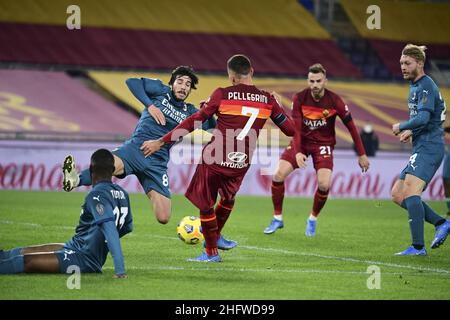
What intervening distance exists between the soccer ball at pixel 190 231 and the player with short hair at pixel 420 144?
8.16 feet

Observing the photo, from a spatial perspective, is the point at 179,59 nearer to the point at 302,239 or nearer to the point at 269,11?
the point at 269,11

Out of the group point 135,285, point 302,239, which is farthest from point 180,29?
point 135,285

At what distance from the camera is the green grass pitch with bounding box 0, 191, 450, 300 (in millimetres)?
8102

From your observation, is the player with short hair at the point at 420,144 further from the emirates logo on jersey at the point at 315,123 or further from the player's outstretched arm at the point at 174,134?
the player's outstretched arm at the point at 174,134

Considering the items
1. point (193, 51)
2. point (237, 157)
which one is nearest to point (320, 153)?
point (237, 157)

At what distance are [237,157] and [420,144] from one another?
2584 millimetres

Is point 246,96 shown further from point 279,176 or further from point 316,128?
point 279,176

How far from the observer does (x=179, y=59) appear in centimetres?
3095

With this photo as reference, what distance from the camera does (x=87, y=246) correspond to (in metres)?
8.53

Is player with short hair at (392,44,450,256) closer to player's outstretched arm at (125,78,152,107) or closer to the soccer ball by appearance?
the soccer ball

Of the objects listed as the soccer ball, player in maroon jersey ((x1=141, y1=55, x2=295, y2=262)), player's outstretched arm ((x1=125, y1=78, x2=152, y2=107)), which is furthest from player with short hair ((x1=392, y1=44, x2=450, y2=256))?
player's outstretched arm ((x1=125, y1=78, x2=152, y2=107))

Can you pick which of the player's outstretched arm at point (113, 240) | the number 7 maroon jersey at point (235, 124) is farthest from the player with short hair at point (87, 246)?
the number 7 maroon jersey at point (235, 124)

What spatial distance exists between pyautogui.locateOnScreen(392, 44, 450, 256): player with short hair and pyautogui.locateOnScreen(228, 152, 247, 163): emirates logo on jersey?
2132mm

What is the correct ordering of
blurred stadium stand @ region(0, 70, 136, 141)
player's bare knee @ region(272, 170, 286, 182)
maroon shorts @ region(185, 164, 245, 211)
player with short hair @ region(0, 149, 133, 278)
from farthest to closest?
1. blurred stadium stand @ region(0, 70, 136, 141)
2. player's bare knee @ region(272, 170, 286, 182)
3. maroon shorts @ region(185, 164, 245, 211)
4. player with short hair @ region(0, 149, 133, 278)
